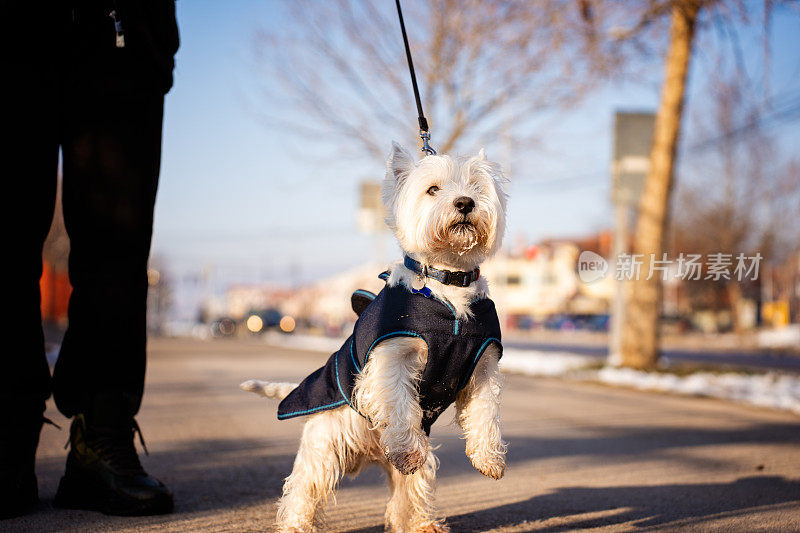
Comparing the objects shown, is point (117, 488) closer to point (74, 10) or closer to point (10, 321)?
point (10, 321)

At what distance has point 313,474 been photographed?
2.63 meters

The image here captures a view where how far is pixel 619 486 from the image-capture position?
3.72 meters

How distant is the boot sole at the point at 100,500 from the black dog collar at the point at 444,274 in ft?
4.25

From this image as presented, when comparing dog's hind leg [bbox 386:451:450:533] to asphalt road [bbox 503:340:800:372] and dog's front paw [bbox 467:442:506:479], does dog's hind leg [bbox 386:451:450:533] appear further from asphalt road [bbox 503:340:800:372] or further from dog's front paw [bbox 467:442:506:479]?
asphalt road [bbox 503:340:800:372]

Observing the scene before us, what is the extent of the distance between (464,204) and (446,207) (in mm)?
65

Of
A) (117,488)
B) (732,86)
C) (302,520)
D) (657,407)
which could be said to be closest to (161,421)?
(117,488)

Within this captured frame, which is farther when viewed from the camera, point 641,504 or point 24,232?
point 641,504

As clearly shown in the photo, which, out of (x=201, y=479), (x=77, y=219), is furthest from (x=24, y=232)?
(x=201, y=479)

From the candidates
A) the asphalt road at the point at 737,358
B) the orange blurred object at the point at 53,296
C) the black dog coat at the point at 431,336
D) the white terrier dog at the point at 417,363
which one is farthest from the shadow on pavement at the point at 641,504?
the orange blurred object at the point at 53,296

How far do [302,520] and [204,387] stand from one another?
5896mm

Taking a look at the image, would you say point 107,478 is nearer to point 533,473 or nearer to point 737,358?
point 533,473

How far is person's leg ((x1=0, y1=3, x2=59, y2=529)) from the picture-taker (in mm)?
2754

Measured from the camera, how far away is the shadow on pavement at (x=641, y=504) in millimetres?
2943
